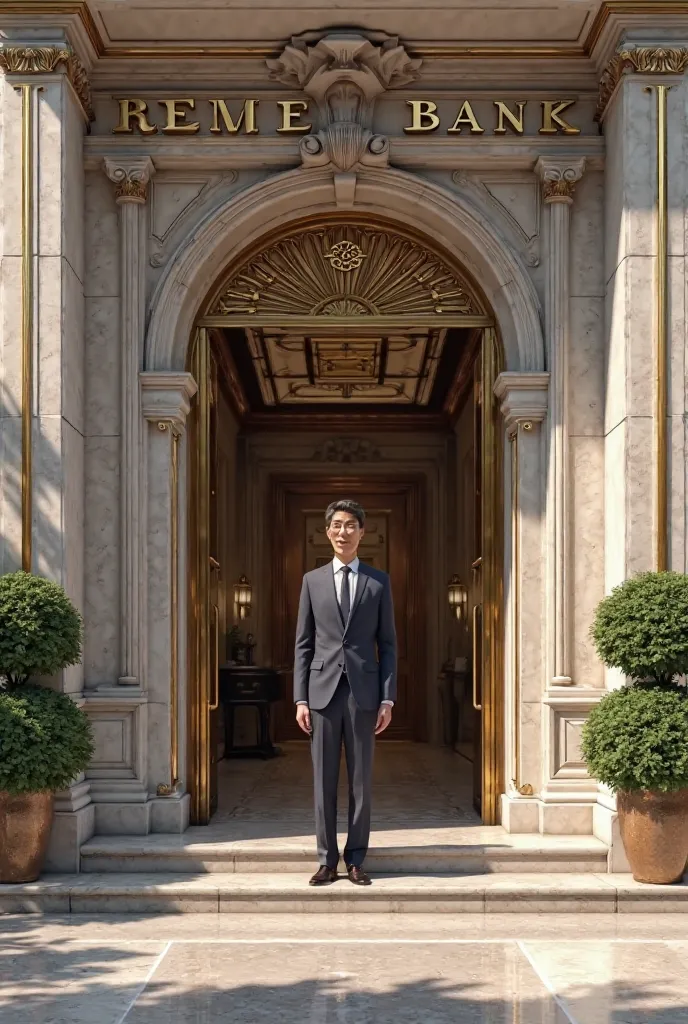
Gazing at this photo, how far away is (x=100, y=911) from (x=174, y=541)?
232cm

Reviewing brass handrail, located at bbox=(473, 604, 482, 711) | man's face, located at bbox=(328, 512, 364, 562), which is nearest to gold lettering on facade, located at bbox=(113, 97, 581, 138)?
man's face, located at bbox=(328, 512, 364, 562)

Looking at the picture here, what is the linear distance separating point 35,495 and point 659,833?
3.89m

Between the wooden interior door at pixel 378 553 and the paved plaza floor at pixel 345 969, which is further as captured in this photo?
the wooden interior door at pixel 378 553

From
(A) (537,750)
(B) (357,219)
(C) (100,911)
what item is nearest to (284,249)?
(B) (357,219)

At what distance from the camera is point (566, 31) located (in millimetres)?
8180

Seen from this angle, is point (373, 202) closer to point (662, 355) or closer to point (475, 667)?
point (662, 355)

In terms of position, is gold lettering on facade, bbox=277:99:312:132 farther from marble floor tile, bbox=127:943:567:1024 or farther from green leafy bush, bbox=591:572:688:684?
marble floor tile, bbox=127:943:567:1024

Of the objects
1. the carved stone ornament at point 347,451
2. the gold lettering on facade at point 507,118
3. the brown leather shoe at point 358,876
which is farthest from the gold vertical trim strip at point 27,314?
the carved stone ornament at point 347,451

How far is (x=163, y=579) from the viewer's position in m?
8.30

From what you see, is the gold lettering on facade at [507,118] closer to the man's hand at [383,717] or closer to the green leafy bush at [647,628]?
the green leafy bush at [647,628]

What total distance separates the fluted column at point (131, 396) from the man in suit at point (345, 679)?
49.1 inches

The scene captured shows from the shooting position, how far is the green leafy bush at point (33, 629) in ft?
23.1

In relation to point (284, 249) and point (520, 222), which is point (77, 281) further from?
point (520, 222)

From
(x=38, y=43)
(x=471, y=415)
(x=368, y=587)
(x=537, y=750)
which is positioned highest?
(x=38, y=43)
